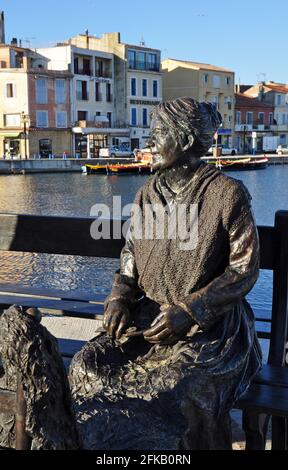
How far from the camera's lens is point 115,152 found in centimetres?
4362

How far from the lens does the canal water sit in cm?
859

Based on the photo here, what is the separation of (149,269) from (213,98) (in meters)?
53.1

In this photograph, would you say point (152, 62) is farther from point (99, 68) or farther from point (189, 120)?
point (189, 120)

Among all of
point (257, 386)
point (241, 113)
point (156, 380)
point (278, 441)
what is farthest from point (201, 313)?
point (241, 113)

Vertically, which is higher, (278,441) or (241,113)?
(241,113)

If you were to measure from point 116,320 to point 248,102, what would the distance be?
2331 inches

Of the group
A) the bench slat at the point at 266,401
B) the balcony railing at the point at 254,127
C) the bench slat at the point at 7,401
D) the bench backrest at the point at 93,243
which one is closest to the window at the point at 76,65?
the balcony railing at the point at 254,127

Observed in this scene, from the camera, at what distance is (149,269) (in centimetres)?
235

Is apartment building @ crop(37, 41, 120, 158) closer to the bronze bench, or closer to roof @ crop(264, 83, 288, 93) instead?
roof @ crop(264, 83, 288, 93)

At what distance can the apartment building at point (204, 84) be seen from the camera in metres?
52.3

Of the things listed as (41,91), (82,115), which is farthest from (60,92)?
(82,115)

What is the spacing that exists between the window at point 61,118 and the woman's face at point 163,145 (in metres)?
41.4
